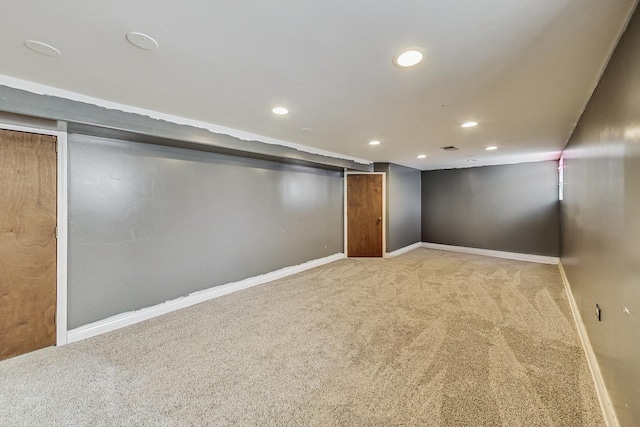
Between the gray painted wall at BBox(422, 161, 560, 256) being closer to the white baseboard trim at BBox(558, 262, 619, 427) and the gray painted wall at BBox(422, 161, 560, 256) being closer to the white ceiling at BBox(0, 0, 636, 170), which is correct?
the white baseboard trim at BBox(558, 262, 619, 427)

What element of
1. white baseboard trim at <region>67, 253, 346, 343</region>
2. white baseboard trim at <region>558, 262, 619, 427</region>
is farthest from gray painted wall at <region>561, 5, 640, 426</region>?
white baseboard trim at <region>67, 253, 346, 343</region>

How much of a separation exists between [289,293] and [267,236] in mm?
1017

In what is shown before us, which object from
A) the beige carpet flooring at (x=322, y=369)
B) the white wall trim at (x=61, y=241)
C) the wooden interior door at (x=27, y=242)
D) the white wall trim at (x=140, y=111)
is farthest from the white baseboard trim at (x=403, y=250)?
the wooden interior door at (x=27, y=242)

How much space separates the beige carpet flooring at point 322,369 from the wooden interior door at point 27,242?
0.75 ft

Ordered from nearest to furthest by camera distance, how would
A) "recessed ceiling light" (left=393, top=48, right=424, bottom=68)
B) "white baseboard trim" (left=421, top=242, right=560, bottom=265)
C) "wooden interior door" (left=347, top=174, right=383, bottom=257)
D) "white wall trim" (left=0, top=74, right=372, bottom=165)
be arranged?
"recessed ceiling light" (left=393, top=48, right=424, bottom=68)
"white wall trim" (left=0, top=74, right=372, bottom=165)
"white baseboard trim" (left=421, top=242, right=560, bottom=265)
"wooden interior door" (left=347, top=174, right=383, bottom=257)

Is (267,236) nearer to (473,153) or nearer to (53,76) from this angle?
(53,76)

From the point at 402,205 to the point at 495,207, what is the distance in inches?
81.9

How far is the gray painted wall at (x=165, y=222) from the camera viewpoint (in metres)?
2.58

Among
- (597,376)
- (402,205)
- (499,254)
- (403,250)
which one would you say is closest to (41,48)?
(597,376)

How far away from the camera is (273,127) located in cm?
311

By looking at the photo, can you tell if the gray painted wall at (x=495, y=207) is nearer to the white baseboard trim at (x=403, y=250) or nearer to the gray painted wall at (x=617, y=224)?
the white baseboard trim at (x=403, y=250)

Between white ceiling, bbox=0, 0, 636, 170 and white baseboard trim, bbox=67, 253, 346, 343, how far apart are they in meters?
2.14

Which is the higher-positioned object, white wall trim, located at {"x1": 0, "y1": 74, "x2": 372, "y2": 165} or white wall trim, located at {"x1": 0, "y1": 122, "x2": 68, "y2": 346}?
white wall trim, located at {"x1": 0, "y1": 74, "x2": 372, "y2": 165}

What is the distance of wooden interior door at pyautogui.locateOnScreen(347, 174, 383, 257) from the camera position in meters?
5.88
